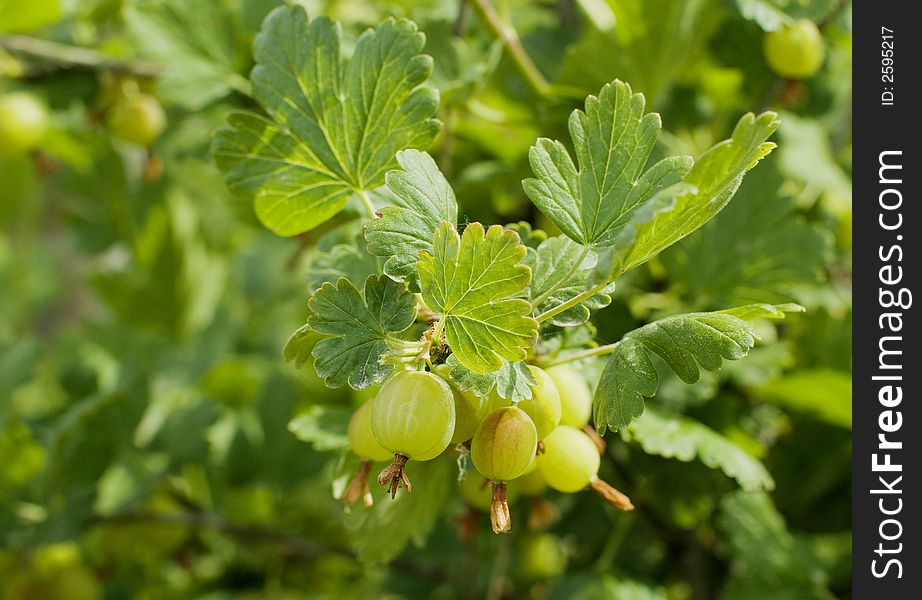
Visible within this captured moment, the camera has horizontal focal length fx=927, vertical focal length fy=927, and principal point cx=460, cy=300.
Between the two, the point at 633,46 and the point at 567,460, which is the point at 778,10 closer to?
the point at 633,46

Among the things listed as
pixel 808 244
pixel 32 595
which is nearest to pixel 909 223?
pixel 808 244

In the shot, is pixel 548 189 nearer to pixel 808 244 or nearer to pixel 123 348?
pixel 808 244

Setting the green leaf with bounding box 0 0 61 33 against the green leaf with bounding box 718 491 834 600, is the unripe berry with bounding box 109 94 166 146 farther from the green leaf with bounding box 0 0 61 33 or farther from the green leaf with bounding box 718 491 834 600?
the green leaf with bounding box 718 491 834 600

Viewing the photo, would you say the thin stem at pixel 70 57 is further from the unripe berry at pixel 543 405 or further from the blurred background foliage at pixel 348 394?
the unripe berry at pixel 543 405

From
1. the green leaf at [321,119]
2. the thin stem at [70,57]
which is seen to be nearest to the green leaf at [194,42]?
the thin stem at [70,57]

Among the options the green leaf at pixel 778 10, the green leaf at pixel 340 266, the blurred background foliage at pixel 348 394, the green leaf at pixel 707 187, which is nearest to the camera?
the green leaf at pixel 707 187

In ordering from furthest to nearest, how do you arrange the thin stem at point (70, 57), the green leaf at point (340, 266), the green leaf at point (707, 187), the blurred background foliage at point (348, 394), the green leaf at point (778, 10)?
the thin stem at point (70, 57) → the blurred background foliage at point (348, 394) → the green leaf at point (778, 10) → the green leaf at point (340, 266) → the green leaf at point (707, 187)

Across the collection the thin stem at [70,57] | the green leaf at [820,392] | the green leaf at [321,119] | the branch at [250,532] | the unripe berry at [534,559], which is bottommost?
the unripe berry at [534,559]
